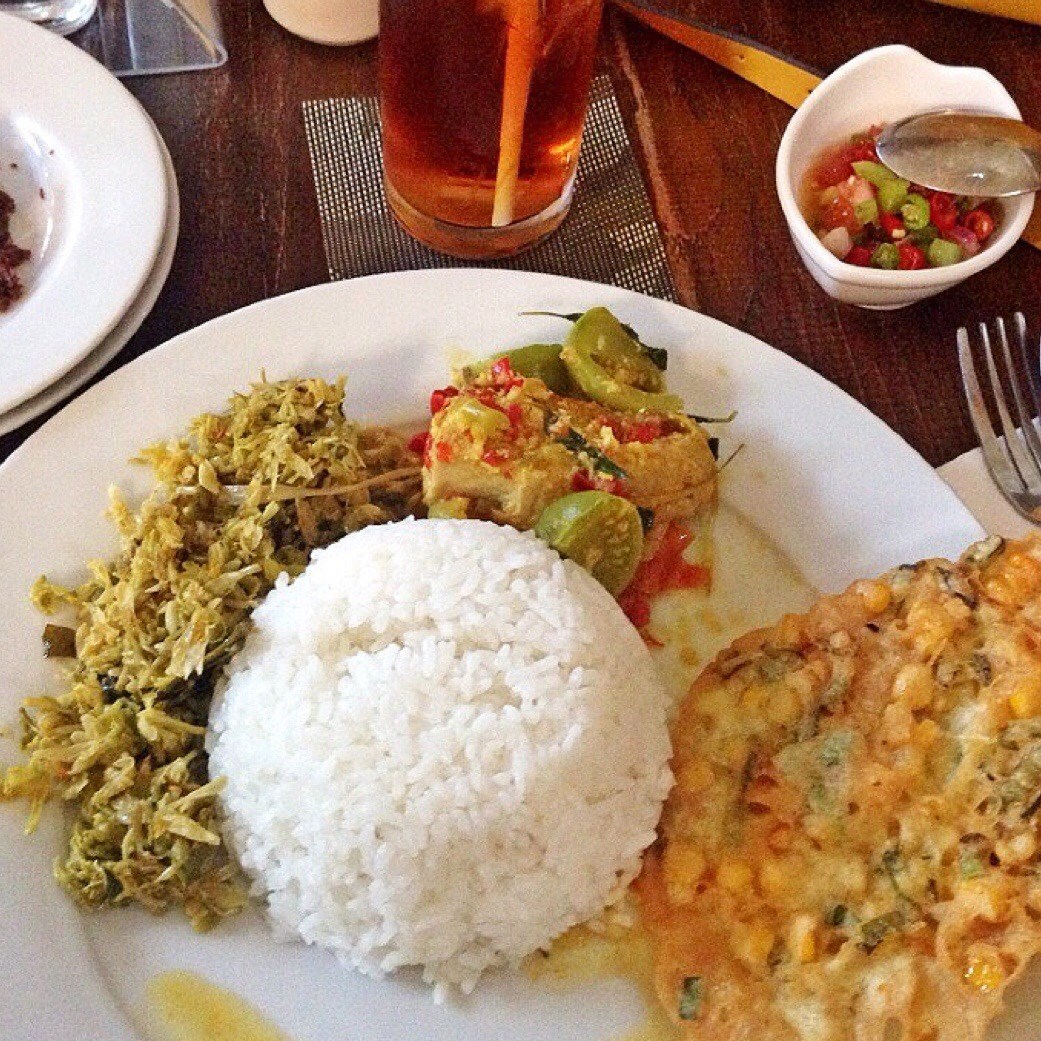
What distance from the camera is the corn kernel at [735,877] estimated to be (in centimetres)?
175

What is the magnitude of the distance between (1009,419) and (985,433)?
7cm

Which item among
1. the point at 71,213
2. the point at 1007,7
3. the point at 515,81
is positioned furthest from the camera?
the point at 1007,7

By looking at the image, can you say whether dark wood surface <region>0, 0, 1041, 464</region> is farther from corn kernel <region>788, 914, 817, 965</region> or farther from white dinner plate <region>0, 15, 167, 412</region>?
corn kernel <region>788, 914, 817, 965</region>

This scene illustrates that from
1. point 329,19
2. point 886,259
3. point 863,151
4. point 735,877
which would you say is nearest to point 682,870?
point 735,877

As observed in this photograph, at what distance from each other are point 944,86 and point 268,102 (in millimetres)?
1545

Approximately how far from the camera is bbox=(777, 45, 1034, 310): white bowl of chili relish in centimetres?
237

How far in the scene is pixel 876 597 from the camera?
6.18ft

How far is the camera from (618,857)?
183 cm

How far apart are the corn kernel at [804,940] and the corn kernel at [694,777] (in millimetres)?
252

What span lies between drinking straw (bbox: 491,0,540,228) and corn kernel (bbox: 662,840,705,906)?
1299 mm

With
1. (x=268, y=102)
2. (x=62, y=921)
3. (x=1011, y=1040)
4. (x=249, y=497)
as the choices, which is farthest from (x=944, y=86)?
(x=62, y=921)

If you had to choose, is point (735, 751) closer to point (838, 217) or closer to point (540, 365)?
point (540, 365)

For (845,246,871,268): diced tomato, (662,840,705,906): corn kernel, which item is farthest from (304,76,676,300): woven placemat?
(662,840,705,906): corn kernel

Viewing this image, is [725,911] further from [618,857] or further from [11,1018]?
[11,1018]
